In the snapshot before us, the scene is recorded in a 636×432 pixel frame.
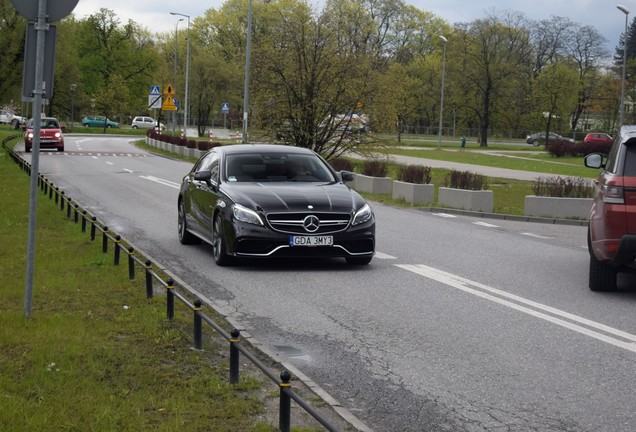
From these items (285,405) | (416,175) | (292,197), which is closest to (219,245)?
(292,197)

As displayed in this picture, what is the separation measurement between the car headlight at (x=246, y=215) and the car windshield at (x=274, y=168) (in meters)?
1.19

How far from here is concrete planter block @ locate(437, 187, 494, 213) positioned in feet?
77.3

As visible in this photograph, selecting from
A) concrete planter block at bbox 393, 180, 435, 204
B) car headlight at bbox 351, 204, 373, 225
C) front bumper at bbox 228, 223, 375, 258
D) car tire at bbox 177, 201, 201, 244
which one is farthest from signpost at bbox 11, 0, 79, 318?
concrete planter block at bbox 393, 180, 435, 204

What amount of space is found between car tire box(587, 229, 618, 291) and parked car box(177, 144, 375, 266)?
279 cm

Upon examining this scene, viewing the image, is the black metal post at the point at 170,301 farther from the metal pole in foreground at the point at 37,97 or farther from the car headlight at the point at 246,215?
the car headlight at the point at 246,215

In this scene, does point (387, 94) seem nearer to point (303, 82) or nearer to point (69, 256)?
point (303, 82)

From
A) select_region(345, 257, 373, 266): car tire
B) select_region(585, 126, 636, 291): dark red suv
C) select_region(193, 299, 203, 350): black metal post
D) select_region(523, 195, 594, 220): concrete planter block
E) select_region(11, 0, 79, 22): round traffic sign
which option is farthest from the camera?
select_region(523, 195, 594, 220): concrete planter block

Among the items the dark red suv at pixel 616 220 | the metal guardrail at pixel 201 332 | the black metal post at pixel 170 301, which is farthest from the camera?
the dark red suv at pixel 616 220

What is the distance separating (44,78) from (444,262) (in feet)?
22.5

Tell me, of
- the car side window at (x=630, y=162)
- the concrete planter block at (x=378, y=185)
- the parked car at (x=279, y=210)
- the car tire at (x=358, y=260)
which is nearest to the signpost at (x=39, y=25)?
the parked car at (x=279, y=210)

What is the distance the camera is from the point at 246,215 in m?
12.6

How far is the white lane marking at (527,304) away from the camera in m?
8.80

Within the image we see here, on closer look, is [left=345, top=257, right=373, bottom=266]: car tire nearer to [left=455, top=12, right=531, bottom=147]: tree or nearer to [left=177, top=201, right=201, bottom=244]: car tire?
[left=177, top=201, right=201, bottom=244]: car tire

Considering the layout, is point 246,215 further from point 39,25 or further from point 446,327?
point 39,25
